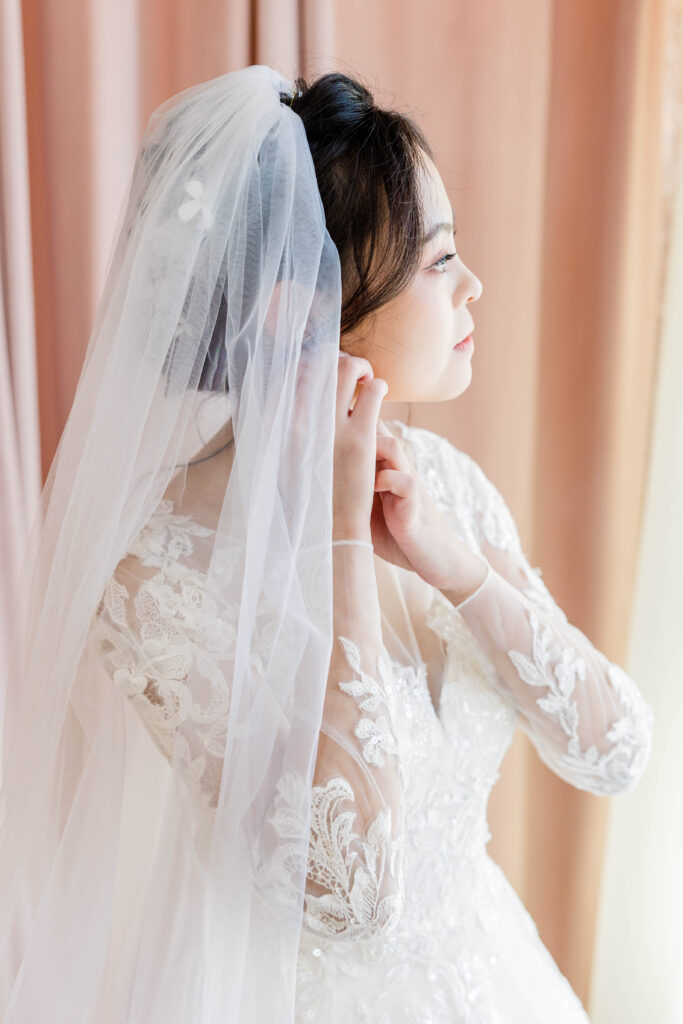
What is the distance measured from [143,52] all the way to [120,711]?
102cm

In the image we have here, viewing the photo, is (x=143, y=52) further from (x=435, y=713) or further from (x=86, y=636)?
(x=435, y=713)

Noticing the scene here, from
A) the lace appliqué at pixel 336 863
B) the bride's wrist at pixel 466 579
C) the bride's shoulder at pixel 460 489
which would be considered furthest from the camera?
the bride's shoulder at pixel 460 489

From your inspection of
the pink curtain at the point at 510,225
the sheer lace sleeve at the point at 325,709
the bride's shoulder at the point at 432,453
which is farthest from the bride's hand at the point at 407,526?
the pink curtain at the point at 510,225

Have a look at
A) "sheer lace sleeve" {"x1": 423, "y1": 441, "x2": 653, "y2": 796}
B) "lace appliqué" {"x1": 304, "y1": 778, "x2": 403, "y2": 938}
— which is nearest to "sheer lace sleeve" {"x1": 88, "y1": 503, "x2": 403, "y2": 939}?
"lace appliqué" {"x1": 304, "y1": 778, "x2": 403, "y2": 938}

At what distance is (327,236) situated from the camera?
906 mm

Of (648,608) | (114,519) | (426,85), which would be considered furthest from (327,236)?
(648,608)

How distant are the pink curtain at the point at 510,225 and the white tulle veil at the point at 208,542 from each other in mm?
421

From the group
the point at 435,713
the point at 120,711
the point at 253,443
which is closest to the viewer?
the point at 253,443

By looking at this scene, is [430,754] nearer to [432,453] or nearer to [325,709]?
[325,709]

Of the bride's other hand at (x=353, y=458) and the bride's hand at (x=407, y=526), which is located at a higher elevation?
the bride's other hand at (x=353, y=458)

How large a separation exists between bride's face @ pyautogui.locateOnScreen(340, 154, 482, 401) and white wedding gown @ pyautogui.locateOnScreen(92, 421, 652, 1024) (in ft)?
0.78

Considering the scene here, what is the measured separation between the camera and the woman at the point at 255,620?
0.86 meters

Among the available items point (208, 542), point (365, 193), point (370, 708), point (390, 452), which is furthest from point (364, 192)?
point (370, 708)

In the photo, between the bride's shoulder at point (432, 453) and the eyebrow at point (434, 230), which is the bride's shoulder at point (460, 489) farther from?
the eyebrow at point (434, 230)
